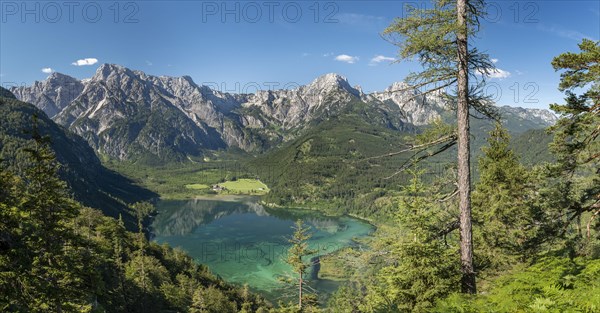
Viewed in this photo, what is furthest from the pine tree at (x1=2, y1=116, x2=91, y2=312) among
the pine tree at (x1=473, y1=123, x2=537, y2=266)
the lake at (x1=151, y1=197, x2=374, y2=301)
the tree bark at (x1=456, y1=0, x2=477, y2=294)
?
the lake at (x1=151, y1=197, x2=374, y2=301)

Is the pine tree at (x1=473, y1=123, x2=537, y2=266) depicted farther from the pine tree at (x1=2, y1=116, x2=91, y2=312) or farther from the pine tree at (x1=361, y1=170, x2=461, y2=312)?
the pine tree at (x1=2, y1=116, x2=91, y2=312)

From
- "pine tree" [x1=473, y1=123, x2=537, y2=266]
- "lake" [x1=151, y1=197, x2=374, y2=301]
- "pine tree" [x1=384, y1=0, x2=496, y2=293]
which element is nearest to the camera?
"pine tree" [x1=384, y1=0, x2=496, y2=293]

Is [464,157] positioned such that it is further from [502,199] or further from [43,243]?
[43,243]

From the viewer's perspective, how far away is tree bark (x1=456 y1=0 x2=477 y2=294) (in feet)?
39.4

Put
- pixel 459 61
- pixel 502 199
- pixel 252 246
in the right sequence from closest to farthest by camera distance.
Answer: pixel 459 61
pixel 502 199
pixel 252 246

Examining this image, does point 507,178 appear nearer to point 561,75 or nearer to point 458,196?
point 561,75

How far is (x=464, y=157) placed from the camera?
1231cm

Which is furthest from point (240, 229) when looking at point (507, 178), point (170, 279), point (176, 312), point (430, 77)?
point (430, 77)

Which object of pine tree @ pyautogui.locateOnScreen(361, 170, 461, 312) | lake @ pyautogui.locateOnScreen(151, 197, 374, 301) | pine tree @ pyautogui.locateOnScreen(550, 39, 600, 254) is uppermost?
pine tree @ pyautogui.locateOnScreen(550, 39, 600, 254)

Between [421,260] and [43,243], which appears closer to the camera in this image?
[421,260]

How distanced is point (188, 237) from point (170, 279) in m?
94.5

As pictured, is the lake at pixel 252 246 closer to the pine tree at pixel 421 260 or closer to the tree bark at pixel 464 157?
the pine tree at pixel 421 260

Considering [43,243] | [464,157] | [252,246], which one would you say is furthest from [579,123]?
[252,246]

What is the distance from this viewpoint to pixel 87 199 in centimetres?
19762
